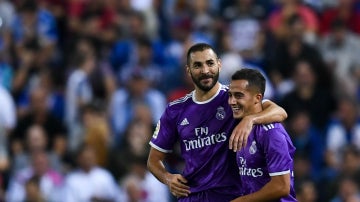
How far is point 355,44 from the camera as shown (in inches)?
673

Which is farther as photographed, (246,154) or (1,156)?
(1,156)

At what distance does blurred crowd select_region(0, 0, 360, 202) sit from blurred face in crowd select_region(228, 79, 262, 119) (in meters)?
5.04

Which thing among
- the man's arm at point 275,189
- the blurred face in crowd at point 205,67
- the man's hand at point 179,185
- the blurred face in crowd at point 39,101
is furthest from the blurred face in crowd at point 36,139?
the man's arm at point 275,189

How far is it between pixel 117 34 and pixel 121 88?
1.50 meters

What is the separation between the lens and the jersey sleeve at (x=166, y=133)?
415 inches

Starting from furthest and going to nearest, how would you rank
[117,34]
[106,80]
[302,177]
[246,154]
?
1. [117,34]
2. [106,80]
3. [302,177]
4. [246,154]

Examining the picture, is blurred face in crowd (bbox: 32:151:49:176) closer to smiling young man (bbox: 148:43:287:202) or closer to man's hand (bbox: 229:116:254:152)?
smiling young man (bbox: 148:43:287:202)

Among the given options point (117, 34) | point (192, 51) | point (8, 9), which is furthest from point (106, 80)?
point (192, 51)

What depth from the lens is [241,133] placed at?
9.66 meters

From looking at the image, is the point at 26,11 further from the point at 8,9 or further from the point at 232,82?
the point at 232,82

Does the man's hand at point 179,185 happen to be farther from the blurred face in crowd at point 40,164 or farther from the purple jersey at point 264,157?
the blurred face in crowd at point 40,164

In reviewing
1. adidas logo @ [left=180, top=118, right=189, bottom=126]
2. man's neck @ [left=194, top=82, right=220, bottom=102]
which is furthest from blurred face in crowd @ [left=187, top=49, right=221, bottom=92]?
adidas logo @ [left=180, top=118, right=189, bottom=126]

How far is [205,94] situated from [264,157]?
0.99 metres

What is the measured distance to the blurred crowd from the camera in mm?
15641
